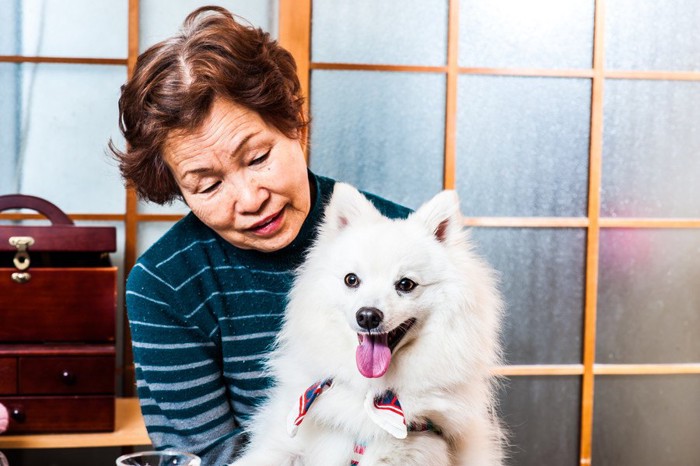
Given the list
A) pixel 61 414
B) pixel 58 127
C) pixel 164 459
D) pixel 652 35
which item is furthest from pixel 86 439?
pixel 652 35

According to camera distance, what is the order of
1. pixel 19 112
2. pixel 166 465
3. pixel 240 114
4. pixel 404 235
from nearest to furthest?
pixel 166 465, pixel 404 235, pixel 240 114, pixel 19 112

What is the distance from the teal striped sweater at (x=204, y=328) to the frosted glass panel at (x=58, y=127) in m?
1.44

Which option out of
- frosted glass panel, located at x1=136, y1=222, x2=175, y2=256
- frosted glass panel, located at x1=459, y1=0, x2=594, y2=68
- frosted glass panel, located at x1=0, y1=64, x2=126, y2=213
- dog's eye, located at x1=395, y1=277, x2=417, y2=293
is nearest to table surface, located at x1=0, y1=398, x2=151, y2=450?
frosted glass panel, located at x1=136, y1=222, x2=175, y2=256

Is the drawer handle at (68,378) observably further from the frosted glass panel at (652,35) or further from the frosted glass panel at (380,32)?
the frosted glass panel at (652,35)

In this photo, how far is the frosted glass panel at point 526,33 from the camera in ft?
10.1

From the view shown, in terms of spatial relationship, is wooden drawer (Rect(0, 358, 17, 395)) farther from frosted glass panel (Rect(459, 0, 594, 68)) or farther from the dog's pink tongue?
frosted glass panel (Rect(459, 0, 594, 68))

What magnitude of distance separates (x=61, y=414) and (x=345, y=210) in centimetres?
149

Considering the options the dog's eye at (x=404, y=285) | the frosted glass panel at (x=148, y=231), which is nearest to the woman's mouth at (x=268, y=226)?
the dog's eye at (x=404, y=285)

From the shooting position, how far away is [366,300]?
4.49 feet

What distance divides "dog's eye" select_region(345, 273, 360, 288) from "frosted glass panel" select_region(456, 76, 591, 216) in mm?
1728

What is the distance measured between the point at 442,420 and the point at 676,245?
→ 220cm

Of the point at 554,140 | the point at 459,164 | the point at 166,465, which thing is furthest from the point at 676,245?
the point at 166,465

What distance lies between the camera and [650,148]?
320 centimetres

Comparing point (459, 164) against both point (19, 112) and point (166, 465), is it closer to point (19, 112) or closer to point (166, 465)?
point (19, 112)
